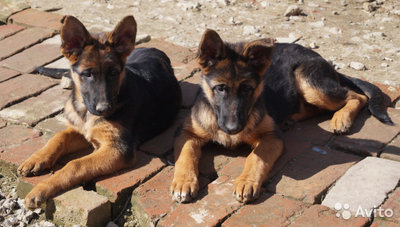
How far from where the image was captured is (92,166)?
16.6 feet

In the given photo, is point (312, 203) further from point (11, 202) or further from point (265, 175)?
point (11, 202)

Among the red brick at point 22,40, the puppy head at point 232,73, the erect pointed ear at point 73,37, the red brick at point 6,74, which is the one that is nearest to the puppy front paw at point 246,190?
the puppy head at point 232,73

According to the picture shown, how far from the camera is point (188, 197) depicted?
4707 mm

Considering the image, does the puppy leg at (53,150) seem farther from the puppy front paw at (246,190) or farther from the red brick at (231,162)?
the puppy front paw at (246,190)

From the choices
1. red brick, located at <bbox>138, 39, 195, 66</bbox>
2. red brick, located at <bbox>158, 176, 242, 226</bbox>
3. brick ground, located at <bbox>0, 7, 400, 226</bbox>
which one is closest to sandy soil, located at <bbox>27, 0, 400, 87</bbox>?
red brick, located at <bbox>138, 39, 195, 66</bbox>

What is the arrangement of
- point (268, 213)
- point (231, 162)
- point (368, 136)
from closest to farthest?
point (268, 213) → point (231, 162) → point (368, 136)

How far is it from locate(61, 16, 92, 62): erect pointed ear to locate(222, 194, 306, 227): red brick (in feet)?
7.00

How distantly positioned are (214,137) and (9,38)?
4235mm

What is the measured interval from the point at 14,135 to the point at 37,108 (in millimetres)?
615

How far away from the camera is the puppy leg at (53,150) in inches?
203

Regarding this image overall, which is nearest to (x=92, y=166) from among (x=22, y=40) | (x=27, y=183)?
(x=27, y=183)

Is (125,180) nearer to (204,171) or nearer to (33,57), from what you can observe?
(204,171)

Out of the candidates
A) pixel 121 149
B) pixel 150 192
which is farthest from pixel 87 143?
pixel 150 192

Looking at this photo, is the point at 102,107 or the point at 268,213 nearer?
the point at 268,213
